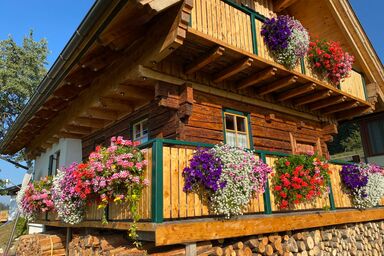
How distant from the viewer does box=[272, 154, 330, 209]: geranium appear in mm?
6348

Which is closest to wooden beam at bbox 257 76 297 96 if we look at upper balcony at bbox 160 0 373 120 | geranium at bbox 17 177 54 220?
upper balcony at bbox 160 0 373 120

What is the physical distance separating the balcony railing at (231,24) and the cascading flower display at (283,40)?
0.61 ft

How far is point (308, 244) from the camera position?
6461 millimetres

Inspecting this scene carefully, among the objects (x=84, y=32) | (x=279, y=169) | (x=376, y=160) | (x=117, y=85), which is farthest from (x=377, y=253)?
(x=84, y=32)

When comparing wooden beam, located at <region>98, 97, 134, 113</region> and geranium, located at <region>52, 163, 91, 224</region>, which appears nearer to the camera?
geranium, located at <region>52, 163, 91, 224</region>

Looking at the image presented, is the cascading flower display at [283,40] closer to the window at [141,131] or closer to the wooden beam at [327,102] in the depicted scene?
the wooden beam at [327,102]

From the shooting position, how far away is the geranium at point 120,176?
4852 mm

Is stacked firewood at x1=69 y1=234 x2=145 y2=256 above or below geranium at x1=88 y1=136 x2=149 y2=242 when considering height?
below

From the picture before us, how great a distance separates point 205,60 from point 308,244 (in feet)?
14.1

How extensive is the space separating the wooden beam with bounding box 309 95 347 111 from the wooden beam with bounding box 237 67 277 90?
3423mm

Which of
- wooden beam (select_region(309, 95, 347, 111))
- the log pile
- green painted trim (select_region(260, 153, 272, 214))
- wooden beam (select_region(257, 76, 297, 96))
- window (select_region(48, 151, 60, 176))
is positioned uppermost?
wooden beam (select_region(309, 95, 347, 111))

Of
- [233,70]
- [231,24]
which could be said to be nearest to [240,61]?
[233,70]

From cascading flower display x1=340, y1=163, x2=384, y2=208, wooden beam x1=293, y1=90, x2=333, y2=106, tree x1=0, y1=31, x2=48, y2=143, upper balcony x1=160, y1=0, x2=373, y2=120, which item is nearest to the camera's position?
upper balcony x1=160, y1=0, x2=373, y2=120

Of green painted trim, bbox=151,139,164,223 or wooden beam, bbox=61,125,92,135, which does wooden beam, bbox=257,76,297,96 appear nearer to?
green painted trim, bbox=151,139,164,223
